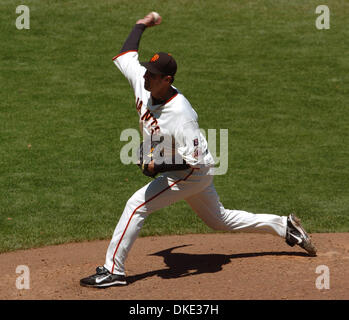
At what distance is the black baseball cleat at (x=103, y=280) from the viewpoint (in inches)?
224

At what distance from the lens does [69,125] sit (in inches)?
452

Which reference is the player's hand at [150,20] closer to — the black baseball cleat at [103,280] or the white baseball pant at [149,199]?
the white baseball pant at [149,199]

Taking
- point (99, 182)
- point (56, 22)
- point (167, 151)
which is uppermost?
point (56, 22)

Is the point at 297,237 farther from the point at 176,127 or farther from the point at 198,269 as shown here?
the point at 176,127

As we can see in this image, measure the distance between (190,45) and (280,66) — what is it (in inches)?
85.6

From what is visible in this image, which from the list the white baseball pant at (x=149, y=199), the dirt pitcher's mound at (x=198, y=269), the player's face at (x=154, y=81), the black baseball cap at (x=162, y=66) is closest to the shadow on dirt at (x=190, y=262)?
the dirt pitcher's mound at (x=198, y=269)

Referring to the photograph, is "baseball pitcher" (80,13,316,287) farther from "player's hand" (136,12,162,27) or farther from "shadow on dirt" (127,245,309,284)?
"player's hand" (136,12,162,27)

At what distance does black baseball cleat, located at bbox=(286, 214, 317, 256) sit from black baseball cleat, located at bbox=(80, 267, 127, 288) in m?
1.66

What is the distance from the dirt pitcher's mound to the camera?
5.53 metres

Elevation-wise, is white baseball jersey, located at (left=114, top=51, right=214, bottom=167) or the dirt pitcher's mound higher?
white baseball jersey, located at (left=114, top=51, right=214, bottom=167)

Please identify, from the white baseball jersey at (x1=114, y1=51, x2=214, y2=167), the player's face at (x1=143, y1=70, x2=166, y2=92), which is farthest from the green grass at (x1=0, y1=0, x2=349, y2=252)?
the player's face at (x1=143, y1=70, x2=166, y2=92)

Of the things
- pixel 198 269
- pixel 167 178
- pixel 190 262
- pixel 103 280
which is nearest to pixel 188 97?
pixel 190 262
